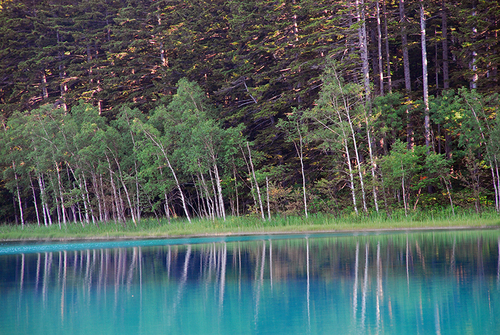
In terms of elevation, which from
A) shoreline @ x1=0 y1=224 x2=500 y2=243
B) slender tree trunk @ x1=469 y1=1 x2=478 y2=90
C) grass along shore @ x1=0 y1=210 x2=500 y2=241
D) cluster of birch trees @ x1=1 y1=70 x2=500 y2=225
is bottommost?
shoreline @ x1=0 y1=224 x2=500 y2=243

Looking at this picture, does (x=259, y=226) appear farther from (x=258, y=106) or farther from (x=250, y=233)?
(x=258, y=106)

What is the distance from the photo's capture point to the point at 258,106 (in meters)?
32.2

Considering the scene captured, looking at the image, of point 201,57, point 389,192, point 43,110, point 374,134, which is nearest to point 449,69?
point 374,134

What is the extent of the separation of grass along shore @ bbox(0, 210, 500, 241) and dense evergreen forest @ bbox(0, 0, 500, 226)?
2.95 feet

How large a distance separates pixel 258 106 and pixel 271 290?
22.9 metres

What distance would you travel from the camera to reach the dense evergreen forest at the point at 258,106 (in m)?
25.5

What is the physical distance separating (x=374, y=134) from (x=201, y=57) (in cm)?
1540

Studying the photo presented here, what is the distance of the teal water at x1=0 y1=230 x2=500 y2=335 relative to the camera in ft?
25.1

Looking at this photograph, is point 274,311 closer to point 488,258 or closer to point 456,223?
point 488,258

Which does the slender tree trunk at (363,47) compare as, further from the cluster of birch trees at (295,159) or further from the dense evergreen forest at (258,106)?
the cluster of birch trees at (295,159)

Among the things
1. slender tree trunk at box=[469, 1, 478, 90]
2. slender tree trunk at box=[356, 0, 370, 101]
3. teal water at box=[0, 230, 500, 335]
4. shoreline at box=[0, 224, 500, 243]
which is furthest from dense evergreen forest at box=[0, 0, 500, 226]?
teal water at box=[0, 230, 500, 335]

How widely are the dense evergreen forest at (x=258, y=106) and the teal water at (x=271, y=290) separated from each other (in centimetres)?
841

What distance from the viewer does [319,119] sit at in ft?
91.5

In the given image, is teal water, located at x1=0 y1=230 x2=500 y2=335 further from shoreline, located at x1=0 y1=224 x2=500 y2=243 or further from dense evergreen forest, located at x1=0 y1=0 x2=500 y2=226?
dense evergreen forest, located at x1=0 y1=0 x2=500 y2=226
